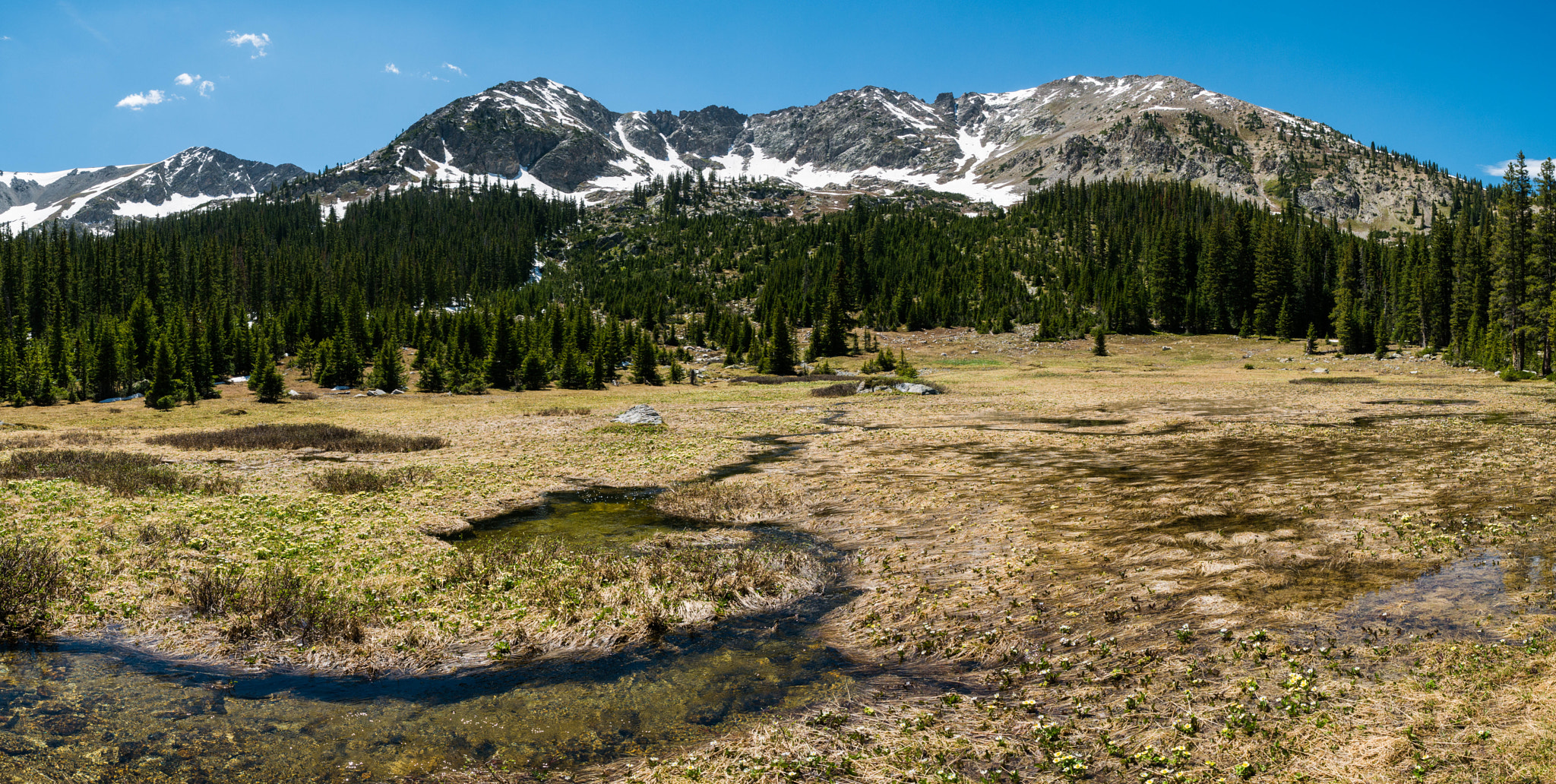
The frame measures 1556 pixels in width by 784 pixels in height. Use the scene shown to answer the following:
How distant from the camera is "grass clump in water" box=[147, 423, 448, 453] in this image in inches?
1288

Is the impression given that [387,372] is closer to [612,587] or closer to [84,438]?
[84,438]

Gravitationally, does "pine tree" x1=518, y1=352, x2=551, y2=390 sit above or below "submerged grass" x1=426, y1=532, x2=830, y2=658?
above

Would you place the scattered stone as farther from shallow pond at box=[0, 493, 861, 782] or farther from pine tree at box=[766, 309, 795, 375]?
pine tree at box=[766, 309, 795, 375]

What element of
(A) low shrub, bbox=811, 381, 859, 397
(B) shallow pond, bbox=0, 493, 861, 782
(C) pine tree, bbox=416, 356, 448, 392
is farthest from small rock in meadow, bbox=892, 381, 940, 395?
(B) shallow pond, bbox=0, 493, 861, 782

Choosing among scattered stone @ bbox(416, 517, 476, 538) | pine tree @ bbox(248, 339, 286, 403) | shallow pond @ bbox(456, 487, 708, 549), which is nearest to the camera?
shallow pond @ bbox(456, 487, 708, 549)

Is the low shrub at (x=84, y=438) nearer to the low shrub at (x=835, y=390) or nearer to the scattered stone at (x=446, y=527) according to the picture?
the scattered stone at (x=446, y=527)

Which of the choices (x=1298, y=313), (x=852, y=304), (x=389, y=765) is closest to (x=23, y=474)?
(x=389, y=765)

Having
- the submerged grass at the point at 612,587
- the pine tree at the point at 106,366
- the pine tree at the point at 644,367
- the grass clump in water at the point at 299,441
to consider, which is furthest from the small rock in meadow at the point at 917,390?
the pine tree at the point at 106,366

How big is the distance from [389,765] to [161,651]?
6.03 m

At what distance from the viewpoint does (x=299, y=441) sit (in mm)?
34531

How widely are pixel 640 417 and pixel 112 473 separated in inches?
899

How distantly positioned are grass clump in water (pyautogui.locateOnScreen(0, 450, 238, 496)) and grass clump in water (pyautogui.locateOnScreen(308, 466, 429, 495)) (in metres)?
2.50

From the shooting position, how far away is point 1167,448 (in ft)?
93.5

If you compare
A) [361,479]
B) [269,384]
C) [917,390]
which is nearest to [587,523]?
[361,479]
